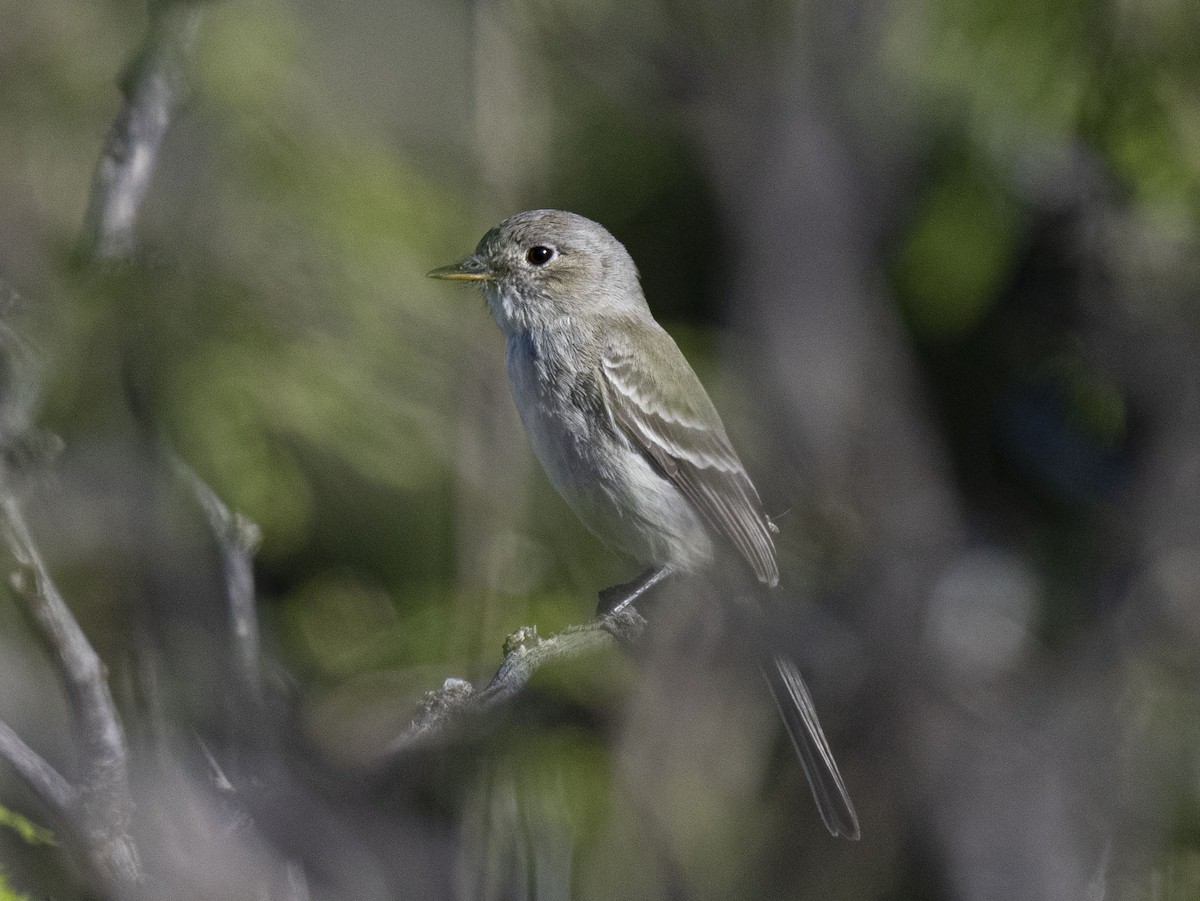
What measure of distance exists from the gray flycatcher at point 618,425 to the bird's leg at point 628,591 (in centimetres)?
1

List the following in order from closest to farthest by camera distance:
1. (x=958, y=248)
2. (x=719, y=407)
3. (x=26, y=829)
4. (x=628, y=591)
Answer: (x=26, y=829) → (x=628, y=591) → (x=719, y=407) → (x=958, y=248)

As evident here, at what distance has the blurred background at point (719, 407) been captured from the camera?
2.70 metres

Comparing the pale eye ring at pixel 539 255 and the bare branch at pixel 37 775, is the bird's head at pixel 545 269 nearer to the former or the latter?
the pale eye ring at pixel 539 255

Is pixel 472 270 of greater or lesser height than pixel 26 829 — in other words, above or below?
above

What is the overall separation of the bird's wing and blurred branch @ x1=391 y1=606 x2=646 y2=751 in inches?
14.1

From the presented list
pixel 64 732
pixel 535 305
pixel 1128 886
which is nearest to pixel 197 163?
pixel 535 305

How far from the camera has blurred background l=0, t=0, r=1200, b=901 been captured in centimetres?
270

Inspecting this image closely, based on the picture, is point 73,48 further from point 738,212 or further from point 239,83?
point 738,212

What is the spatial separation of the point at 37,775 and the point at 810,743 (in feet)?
5.34

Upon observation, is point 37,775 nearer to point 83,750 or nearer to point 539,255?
point 83,750

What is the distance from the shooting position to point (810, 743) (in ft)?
8.87

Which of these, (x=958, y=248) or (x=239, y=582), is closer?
(x=239, y=582)

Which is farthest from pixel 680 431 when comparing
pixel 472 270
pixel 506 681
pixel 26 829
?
pixel 26 829

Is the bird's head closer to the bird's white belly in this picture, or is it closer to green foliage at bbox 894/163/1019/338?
the bird's white belly
